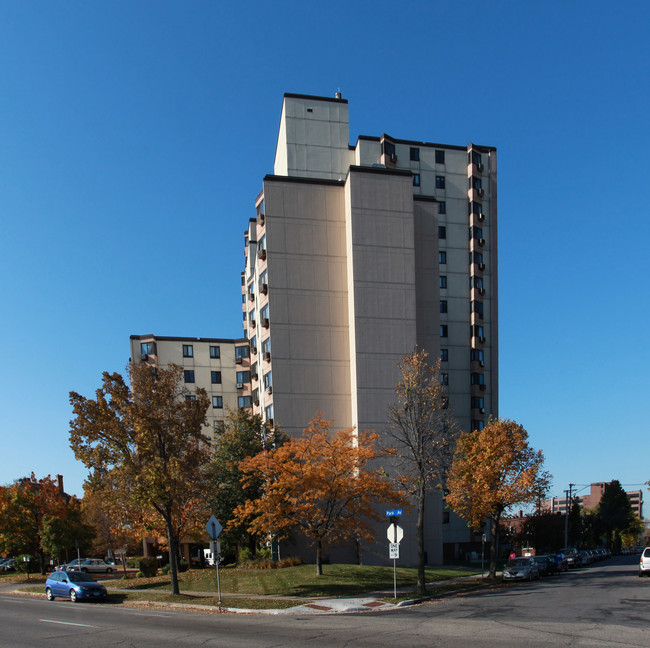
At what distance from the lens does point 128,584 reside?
34.2 metres

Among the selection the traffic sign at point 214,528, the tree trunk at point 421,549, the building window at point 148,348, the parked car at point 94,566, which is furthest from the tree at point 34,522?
the tree trunk at point 421,549

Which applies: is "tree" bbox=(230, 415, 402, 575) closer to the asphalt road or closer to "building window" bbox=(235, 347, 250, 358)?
the asphalt road

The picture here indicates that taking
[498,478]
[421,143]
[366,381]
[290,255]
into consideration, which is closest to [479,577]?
[498,478]

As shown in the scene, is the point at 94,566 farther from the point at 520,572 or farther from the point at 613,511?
the point at 613,511

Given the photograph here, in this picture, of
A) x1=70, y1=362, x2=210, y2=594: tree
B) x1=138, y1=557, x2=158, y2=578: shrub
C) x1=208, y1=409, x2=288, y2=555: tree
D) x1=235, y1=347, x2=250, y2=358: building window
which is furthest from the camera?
x1=235, y1=347, x2=250, y2=358: building window

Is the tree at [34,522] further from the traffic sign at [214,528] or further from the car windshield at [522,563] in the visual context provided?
the car windshield at [522,563]

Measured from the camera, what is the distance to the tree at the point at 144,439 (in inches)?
1044

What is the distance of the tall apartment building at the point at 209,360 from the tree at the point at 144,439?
124 ft

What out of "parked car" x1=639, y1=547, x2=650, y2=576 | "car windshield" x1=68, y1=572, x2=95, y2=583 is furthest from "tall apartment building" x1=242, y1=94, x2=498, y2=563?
"car windshield" x1=68, y1=572, x2=95, y2=583

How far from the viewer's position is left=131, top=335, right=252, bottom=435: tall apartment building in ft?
218

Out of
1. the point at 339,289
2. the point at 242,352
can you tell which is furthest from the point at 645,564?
the point at 242,352

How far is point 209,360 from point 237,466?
3004 cm

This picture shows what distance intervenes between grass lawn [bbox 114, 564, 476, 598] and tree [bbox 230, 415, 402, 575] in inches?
77.9

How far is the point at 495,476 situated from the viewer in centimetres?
3500
